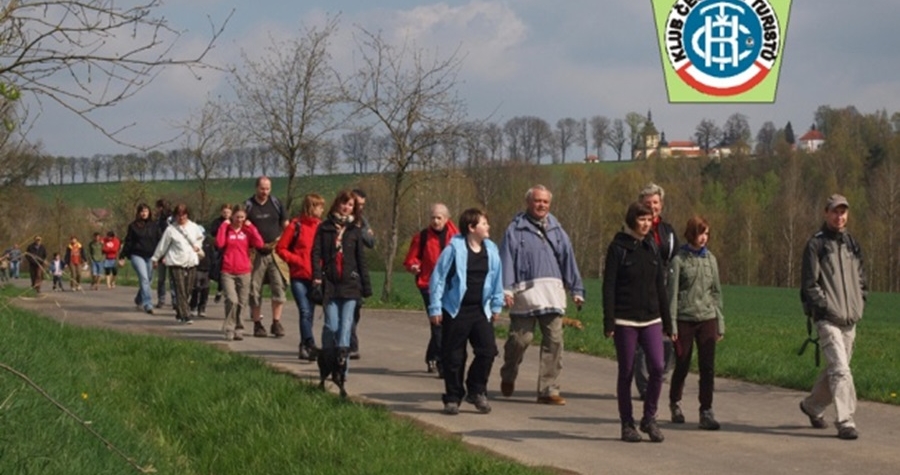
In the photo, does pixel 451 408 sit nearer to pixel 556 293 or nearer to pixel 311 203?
pixel 556 293

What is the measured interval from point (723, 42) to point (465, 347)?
163 inches

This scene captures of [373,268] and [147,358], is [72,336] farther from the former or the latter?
[373,268]

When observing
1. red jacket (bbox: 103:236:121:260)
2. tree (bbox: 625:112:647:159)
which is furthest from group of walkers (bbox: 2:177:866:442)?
tree (bbox: 625:112:647:159)

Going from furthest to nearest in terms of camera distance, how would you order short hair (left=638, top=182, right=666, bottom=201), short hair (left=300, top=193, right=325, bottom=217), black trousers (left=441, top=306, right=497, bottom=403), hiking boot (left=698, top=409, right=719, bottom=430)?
short hair (left=300, top=193, right=325, bottom=217), short hair (left=638, top=182, right=666, bottom=201), black trousers (left=441, top=306, right=497, bottom=403), hiking boot (left=698, top=409, right=719, bottom=430)

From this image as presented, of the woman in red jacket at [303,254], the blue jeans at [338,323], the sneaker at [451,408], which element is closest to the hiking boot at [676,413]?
the sneaker at [451,408]

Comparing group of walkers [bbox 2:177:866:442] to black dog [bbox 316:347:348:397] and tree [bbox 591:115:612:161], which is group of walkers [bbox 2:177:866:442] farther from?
tree [bbox 591:115:612:161]

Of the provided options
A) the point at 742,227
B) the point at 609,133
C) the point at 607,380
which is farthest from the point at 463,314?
the point at 609,133

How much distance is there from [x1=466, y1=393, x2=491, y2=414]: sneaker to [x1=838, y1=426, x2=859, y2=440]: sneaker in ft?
9.64

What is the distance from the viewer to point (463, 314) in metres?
11.4

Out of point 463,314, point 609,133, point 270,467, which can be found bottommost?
point 270,467

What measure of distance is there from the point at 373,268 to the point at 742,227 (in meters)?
33.0

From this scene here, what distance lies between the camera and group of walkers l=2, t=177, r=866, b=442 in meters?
10.1

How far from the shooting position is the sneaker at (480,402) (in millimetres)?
11336

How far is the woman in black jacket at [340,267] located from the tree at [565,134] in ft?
388
